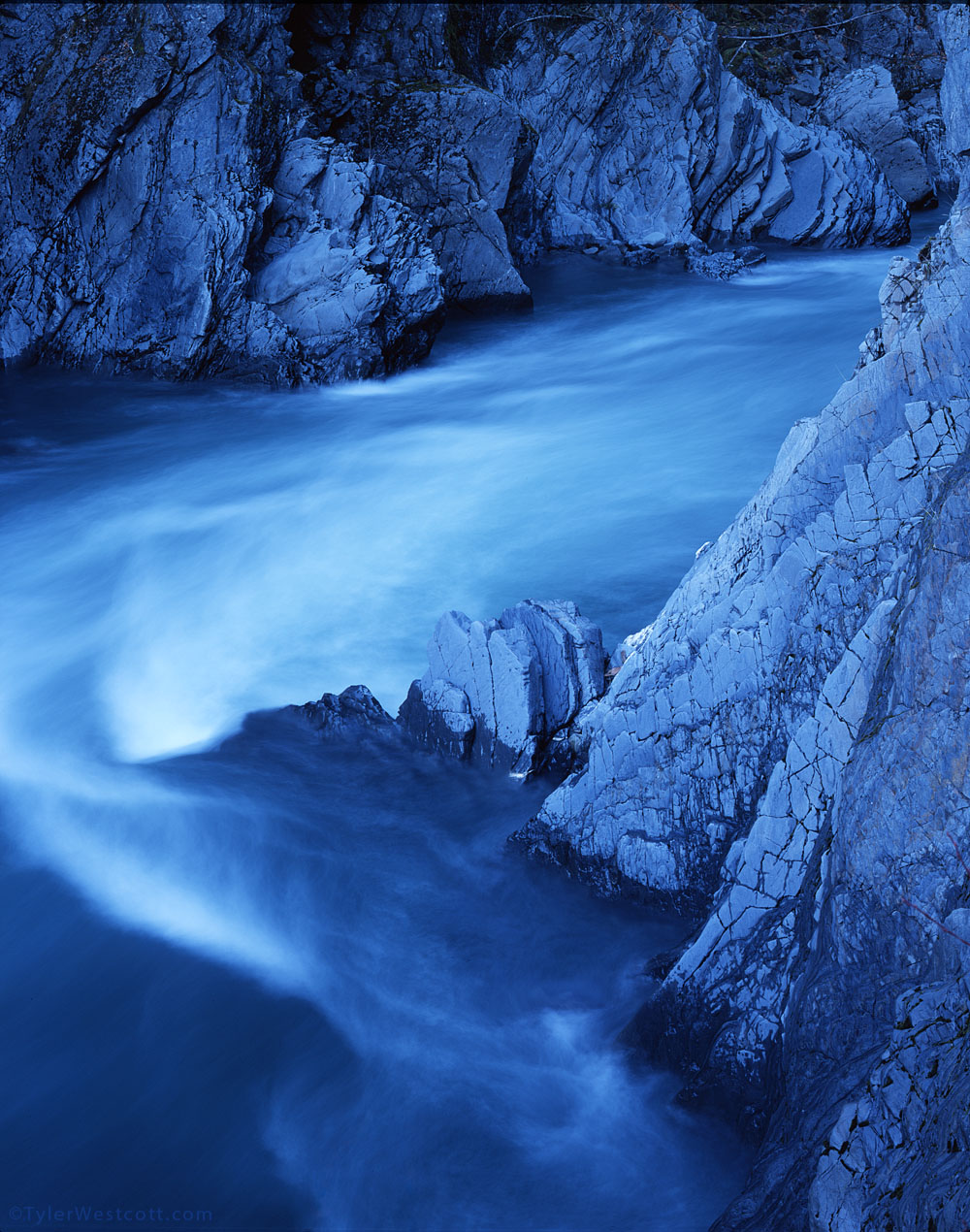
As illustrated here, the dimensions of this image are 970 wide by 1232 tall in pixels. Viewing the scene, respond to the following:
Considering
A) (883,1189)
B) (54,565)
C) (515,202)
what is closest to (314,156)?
(515,202)

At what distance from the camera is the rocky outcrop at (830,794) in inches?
118

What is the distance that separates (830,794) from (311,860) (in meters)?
2.90

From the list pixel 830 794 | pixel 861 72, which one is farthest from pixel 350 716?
pixel 861 72

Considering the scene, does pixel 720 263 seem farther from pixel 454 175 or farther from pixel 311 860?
pixel 311 860

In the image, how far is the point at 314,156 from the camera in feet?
48.5

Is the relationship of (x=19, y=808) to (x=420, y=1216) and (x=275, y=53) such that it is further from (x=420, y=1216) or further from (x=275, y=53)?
(x=275, y=53)

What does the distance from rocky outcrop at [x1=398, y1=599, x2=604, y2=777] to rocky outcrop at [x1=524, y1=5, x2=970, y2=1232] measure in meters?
0.51

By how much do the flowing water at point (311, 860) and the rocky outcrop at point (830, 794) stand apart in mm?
432

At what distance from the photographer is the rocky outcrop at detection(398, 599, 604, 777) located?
6004mm

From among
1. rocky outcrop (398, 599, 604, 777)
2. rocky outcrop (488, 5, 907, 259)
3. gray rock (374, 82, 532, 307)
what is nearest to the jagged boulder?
gray rock (374, 82, 532, 307)

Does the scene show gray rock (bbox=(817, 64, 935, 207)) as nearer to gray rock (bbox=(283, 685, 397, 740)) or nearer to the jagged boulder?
the jagged boulder

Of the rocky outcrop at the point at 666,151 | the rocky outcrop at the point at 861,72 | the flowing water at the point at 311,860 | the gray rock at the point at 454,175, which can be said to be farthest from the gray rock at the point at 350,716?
the rocky outcrop at the point at 861,72

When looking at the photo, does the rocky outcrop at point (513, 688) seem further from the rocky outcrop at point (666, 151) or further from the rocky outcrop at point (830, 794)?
the rocky outcrop at point (666, 151)

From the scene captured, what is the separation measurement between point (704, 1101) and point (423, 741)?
2.81m
